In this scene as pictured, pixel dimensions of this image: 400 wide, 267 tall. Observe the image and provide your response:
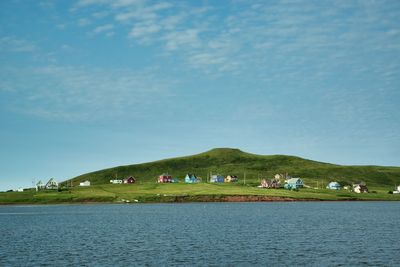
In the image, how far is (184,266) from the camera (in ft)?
189

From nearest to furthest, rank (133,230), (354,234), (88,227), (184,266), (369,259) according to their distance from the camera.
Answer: (184,266)
(369,259)
(354,234)
(133,230)
(88,227)

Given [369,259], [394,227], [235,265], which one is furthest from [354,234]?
[235,265]

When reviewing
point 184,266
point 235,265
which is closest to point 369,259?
point 235,265

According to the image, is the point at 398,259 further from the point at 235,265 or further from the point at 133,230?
the point at 133,230

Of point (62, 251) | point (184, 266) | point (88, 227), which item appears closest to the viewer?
point (184, 266)

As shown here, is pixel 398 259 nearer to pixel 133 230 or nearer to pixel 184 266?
pixel 184 266

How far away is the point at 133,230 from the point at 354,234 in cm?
4105

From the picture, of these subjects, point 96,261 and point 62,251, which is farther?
point 62,251

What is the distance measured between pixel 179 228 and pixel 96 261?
42.5 m

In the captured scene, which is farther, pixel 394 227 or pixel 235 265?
pixel 394 227

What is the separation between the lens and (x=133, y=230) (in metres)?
100

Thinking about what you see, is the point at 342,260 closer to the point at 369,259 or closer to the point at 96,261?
the point at 369,259

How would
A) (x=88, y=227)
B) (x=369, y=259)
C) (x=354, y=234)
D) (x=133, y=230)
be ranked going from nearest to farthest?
(x=369, y=259) < (x=354, y=234) < (x=133, y=230) < (x=88, y=227)

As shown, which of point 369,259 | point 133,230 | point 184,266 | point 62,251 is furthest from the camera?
point 133,230
